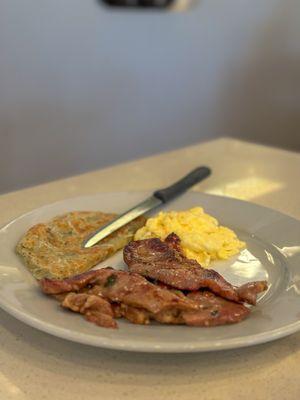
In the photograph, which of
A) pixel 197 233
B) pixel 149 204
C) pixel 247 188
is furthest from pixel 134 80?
pixel 197 233

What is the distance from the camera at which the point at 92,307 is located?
69 centimetres

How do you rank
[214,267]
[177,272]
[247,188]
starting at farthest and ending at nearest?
[247,188] → [214,267] → [177,272]

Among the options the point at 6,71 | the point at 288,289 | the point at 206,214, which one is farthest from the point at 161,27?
the point at 288,289

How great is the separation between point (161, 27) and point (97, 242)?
91.7 inches

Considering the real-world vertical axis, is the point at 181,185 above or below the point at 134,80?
above

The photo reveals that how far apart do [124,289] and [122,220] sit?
333mm

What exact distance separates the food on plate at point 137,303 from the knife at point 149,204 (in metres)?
0.21

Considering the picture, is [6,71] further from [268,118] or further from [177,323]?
[177,323]

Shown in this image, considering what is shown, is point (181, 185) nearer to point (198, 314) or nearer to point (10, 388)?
point (198, 314)

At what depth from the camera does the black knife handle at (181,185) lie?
1.14m

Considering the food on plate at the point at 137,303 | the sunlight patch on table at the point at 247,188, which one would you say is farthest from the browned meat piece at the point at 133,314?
the sunlight patch on table at the point at 247,188

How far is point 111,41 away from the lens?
285cm

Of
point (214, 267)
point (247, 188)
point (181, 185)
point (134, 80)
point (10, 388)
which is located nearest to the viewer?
point (10, 388)

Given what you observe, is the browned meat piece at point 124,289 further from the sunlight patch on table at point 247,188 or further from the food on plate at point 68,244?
the sunlight patch on table at point 247,188
